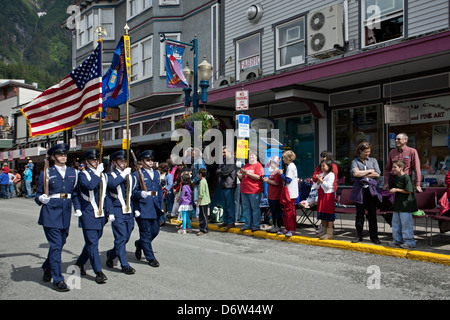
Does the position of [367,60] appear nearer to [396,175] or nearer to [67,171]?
[396,175]

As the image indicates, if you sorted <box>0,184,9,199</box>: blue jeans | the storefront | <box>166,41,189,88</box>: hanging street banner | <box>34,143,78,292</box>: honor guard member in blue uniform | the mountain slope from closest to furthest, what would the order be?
<box>34,143,78,292</box>: honor guard member in blue uniform
the storefront
<box>166,41,189,88</box>: hanging street banner
<box>0,184,9,199</box>: blue jeans
the mountain slope

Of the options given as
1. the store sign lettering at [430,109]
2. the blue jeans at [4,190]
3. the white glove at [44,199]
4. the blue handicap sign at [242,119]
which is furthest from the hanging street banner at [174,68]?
the blue jeans at [4,190]

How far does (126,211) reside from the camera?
654cm

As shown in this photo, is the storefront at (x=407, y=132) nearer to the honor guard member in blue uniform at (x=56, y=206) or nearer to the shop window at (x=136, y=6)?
the honor guard member in blue uniform at (x=56, y=206)

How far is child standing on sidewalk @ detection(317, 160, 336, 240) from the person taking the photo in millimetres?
8648

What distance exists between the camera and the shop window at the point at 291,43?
49.5 ft

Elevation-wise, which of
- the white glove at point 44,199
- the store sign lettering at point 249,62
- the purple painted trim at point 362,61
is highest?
the store sign lettering at point 249,62

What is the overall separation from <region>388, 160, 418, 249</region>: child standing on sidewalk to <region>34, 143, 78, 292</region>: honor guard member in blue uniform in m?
5.68

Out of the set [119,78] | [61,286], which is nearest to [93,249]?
[61,286]

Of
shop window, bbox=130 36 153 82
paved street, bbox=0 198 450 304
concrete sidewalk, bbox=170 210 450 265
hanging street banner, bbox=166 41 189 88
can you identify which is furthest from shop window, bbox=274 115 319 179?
shop window, bbox=130 36 153 82

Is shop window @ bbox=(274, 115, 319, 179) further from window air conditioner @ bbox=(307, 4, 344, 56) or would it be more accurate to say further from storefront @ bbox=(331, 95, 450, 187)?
window air conditioner @ bbox=(307, 4, 344, 56)

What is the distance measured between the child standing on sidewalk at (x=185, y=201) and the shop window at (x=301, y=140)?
5.88 m

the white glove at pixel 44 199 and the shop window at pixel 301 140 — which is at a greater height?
the shop window at pixel 301 140

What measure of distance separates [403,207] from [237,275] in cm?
361
